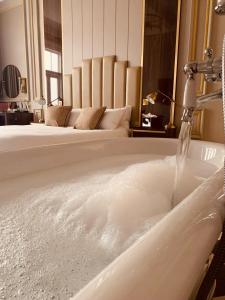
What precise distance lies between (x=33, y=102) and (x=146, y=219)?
156 inches

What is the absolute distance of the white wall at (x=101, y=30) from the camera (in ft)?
9.99

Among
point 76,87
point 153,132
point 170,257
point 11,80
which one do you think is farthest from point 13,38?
point 170,257

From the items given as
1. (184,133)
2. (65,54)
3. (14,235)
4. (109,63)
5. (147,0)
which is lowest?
(14,235)

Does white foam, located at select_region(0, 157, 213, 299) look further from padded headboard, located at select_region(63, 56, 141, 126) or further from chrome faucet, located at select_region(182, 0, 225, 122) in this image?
padded headboard, located at select_region(63, 56, 141, 126)

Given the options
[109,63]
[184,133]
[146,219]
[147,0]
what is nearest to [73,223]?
[146,219]

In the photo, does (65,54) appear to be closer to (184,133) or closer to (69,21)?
(69,21)

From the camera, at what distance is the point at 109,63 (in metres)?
3.24

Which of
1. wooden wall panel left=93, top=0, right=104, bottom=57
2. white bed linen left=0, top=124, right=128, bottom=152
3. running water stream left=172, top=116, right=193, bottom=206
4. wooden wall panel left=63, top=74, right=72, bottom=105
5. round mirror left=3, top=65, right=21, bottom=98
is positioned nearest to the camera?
running water stream left=172, top=116, right=193, bottom=206

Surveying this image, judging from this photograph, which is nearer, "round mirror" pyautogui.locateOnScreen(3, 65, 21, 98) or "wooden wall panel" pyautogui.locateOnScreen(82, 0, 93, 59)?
"wooden wall panel" pyautogui.locateOnScreen(82, 0, 93, 59)

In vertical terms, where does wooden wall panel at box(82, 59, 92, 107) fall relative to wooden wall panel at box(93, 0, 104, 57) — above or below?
below

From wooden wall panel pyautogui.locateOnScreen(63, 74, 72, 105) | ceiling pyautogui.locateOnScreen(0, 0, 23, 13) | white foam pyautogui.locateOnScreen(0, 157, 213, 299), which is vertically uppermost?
ceiling pyautogui.locateOnScreen(0, 0, 23, 13)

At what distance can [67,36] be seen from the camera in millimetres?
3699

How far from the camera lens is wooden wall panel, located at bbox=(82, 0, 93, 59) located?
11.2ft

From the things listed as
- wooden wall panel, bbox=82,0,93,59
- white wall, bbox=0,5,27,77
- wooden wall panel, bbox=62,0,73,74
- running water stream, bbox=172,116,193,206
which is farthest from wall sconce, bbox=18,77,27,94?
running water stream, bbox=172,116,193,206
